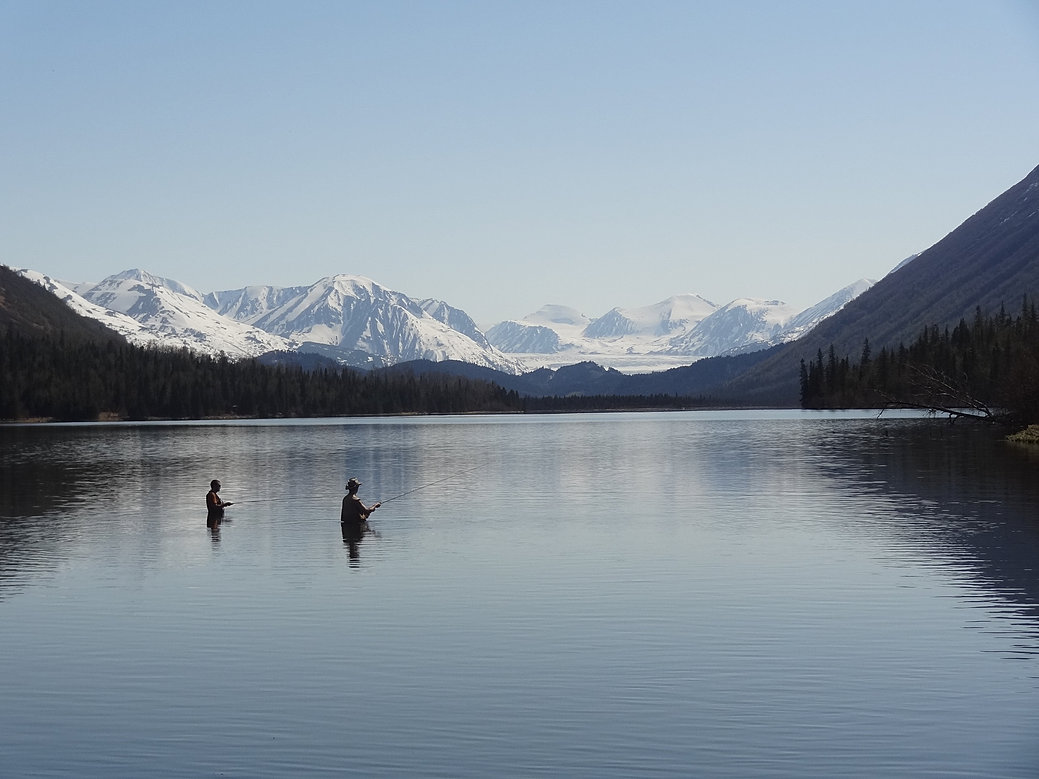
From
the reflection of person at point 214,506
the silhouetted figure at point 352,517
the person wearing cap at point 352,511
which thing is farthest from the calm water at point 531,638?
the person wearing cap at point 352,511

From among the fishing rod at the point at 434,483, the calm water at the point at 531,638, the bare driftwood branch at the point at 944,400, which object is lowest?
the calm water at the point at 531,638

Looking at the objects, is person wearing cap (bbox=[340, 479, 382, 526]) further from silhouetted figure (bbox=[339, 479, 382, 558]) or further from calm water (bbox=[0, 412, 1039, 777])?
calm water (bbox=[0, 412, 1039, 777])

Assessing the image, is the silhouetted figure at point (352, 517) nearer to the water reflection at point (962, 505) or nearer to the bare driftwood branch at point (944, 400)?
the water reflection at point (962, 505)

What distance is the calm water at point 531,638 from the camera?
18141 millimetres

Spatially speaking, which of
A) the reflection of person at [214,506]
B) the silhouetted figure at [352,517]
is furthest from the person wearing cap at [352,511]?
the reflection of person at [214,506]

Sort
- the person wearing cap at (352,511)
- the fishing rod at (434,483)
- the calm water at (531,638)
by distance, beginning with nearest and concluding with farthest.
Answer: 1. the calm water at (531,638)
2. the person wearing cap at (352,511)
3. the fishing rod at (434,483)

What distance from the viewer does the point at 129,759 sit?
17.9 m

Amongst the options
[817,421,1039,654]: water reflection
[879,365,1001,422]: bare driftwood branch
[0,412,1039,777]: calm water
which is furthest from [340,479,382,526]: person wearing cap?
[879,365,1001,422]: bare driftwood branch

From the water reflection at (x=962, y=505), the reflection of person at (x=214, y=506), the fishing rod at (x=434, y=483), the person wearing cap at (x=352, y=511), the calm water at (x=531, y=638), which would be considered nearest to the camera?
the calm water at (x=531, y=638)

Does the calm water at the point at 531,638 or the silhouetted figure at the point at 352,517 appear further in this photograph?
the silhouetted figure at the point at 352,517

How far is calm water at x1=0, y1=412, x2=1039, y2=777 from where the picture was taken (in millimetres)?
18141

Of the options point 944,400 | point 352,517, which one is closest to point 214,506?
point 352,517

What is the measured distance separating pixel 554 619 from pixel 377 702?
8312 mm

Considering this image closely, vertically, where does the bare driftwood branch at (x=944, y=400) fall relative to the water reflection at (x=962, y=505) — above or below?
above
